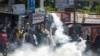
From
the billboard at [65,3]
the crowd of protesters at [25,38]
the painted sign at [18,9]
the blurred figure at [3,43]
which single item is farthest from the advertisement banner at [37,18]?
the billboard at [65,3]

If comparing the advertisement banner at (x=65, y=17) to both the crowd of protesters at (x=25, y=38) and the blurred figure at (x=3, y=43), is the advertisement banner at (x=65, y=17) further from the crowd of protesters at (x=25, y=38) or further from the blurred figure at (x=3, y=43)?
the blurred figure at (x=3, y=43)

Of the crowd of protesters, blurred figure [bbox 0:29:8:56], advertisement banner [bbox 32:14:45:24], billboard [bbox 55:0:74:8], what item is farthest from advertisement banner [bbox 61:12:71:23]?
billboard [bbox 55:0:74:8]

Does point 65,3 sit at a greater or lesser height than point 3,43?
lesser

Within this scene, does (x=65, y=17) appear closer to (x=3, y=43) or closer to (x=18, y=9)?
(x=18, y=9)

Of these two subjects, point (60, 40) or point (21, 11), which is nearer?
point (60, 40)

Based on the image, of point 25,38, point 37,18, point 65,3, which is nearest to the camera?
point 25,38

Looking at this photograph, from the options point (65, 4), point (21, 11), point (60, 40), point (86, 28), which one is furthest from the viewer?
point (65, 4)

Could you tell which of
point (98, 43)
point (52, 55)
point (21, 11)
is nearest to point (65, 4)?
point (21, 11)

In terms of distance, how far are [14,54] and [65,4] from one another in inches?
732

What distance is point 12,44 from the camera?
Result: 20.4m

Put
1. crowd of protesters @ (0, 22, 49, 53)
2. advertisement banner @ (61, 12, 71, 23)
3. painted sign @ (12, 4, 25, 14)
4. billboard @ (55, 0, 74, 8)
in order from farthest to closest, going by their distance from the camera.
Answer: billboard @ (55, 0, 74, 8) < advertisement banner @ (61, 12, 71, 23) < painted sign @ (12, 4, 25, 14) < crowd of protesters @ (0, 22, 49, 53)

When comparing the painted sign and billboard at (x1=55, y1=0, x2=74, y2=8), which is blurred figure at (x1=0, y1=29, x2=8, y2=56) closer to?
the painted sign

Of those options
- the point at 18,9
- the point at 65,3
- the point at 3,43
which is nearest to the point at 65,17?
the point at 18,9

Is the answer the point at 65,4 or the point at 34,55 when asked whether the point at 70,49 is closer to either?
the point at 34,55
